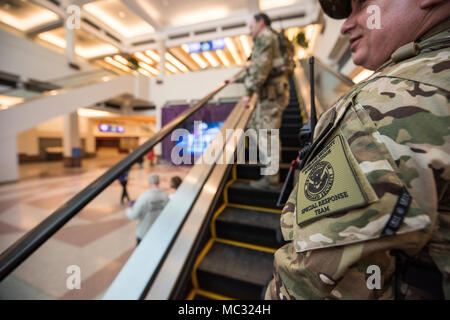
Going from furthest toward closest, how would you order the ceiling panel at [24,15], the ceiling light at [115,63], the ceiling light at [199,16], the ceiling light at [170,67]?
the ceiling light at [170,67], the ceiling light at [115,63], the ceiling light at [199,16], the ceiling panel at [24,15]

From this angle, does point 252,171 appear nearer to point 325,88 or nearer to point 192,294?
point 192,294

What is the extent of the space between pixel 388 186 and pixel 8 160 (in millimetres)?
8483

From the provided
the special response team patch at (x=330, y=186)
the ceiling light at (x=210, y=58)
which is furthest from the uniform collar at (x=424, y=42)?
the ceiling light at (x=210, y=58)

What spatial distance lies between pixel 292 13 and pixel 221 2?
315 cm

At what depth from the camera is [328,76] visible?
3.09 metres

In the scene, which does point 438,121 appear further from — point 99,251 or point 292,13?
point 292,13

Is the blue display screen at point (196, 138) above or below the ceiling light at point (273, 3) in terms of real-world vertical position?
below

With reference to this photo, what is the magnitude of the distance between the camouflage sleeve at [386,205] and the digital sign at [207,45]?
34.3ft

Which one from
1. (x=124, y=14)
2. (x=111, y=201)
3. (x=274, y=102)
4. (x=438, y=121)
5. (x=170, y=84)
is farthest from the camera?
(x=170, y=84)

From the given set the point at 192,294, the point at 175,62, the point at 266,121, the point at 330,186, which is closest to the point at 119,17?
the point at 175,62

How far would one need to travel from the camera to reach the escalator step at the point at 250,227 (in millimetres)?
1396

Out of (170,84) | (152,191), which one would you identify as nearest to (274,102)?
(152,191)

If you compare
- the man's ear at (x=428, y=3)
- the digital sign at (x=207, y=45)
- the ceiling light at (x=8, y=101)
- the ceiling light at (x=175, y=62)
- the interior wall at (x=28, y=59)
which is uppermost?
the ceiling light at (x=175, y=62)

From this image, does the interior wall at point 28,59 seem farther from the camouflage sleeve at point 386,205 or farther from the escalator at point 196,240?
the camouflage sleeve at point 386,205
